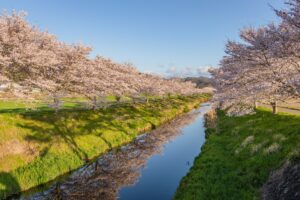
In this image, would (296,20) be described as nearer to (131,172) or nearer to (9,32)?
(131,172)

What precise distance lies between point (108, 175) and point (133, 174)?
2.41m

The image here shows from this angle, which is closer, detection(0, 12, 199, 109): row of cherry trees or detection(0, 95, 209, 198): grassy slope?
detection(0, 95, 209, 198): grassy slope

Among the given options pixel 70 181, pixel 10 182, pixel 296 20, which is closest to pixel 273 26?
pixel 296 20

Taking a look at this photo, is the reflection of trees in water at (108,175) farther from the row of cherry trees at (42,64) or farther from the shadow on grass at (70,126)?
the row of cherry trees at (42,64)

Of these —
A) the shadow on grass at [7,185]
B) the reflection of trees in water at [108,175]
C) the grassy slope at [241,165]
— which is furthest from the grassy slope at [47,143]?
the grassy slope at [241,165]

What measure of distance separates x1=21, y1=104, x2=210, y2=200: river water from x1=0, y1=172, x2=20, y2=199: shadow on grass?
3.23ft

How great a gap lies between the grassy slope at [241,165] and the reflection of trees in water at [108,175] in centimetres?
558

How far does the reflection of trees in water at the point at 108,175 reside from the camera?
71.0ft

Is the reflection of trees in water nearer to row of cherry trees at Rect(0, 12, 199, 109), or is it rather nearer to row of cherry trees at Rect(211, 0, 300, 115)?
row of cherry trees at Rect(0, 12, 199, 109)

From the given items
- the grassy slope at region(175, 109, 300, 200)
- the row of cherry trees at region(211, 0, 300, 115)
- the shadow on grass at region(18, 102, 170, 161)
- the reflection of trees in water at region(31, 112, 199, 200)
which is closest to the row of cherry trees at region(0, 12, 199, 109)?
the shadow on grass at region(18, 102, 170, 161)

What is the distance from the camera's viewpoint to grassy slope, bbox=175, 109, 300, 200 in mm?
17953

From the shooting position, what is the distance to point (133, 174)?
2700 cm

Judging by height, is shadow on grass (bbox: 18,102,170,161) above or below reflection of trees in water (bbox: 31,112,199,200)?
above

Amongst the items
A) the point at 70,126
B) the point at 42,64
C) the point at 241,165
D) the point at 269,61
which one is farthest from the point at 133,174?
the point at 269,61
